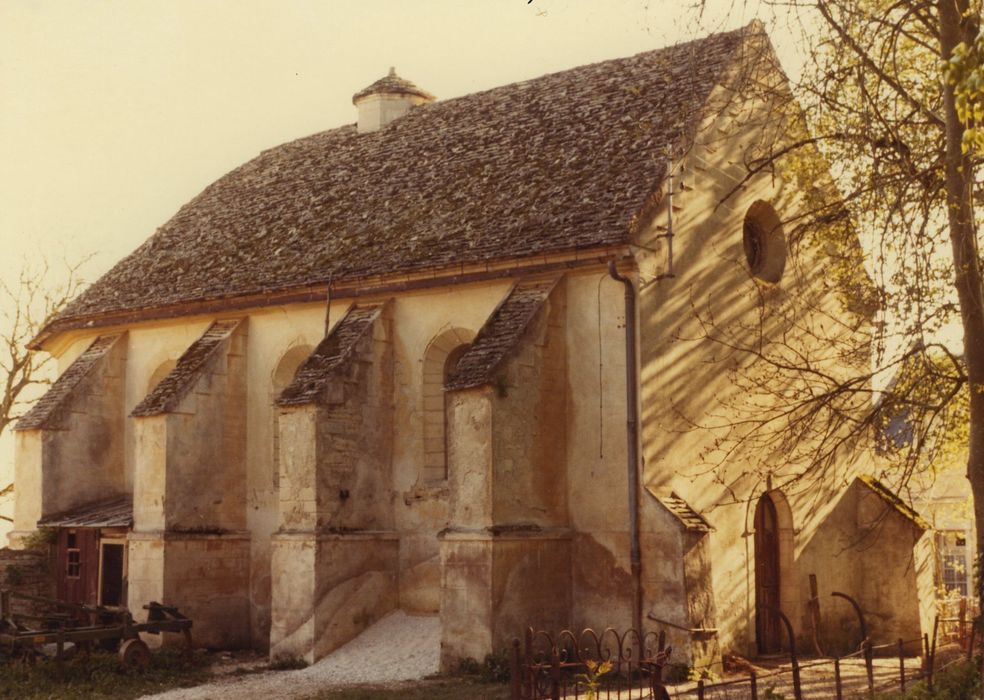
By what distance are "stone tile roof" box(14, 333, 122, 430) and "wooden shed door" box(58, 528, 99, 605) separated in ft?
7.53

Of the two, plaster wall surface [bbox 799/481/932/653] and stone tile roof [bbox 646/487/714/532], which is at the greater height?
stone tile roof [bbox 646/487/714/532]

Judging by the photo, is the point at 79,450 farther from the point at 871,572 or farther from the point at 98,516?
the point at 871,572

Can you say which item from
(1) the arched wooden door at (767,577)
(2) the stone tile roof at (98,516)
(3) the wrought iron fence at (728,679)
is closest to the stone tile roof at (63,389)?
(2) the stone tile roof at (98,516)

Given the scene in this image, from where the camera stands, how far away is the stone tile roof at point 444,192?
861 inches

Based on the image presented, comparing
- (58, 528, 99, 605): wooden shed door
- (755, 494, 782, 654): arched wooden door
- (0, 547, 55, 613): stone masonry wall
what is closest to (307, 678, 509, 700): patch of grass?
(755, 494, 782, 654): arched wooden door

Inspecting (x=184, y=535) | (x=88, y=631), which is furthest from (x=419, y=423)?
(x=88, y=631)

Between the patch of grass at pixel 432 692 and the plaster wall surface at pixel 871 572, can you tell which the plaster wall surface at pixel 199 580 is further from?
the plaster wall surface at pixel 871 572

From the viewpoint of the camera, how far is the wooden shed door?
25.6 metres

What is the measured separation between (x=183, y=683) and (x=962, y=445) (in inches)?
538

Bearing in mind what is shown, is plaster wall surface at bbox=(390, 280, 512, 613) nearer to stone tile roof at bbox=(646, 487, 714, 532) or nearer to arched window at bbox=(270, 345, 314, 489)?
arched window at bbox=(270, 345, 314, 489)

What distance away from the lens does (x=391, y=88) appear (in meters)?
30.8

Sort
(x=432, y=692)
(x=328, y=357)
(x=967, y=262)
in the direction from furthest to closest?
(x=328, y=357), (x=432, y=692), (x=967, y=262)

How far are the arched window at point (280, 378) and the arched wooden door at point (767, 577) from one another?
890 centimetres

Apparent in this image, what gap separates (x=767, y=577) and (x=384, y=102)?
14.4 m
